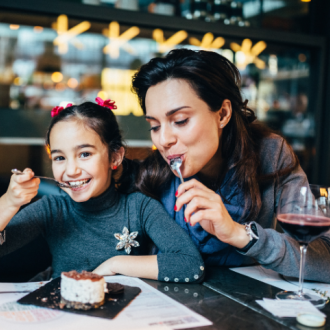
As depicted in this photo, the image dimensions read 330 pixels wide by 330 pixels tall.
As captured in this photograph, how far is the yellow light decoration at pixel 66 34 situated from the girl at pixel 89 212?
2.37 meters

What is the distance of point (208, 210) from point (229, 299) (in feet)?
0.76

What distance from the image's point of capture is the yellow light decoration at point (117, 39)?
377cm

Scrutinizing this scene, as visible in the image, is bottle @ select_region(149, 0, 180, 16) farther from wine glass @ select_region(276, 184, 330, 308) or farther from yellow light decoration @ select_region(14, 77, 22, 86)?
wine glass @ select_region(276, 184, 330, 308)

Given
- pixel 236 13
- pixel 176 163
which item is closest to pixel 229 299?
pixel 176 163

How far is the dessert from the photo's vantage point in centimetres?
89

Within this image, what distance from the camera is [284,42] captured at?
353 centimetres

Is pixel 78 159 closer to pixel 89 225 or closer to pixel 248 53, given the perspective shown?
pixel 89 225

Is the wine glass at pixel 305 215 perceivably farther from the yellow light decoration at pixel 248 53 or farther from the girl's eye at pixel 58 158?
the yellow light decoration at pixel 248 53

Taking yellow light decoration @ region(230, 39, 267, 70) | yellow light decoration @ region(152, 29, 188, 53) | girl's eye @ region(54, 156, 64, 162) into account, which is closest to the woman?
girl's eye @ region(54, 156, 64, 162)

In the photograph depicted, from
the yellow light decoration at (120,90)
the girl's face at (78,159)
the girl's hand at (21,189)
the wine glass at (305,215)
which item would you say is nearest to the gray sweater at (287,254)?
the wine glass at (305,215)

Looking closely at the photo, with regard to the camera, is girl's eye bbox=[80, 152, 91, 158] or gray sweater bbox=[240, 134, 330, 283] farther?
girl's eye bbox=[80, 152, 91, 158]

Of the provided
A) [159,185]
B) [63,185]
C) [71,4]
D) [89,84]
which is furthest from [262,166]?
[89,84]

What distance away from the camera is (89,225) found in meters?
1.45

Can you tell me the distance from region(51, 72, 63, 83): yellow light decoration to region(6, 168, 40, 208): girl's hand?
3.09 meters
